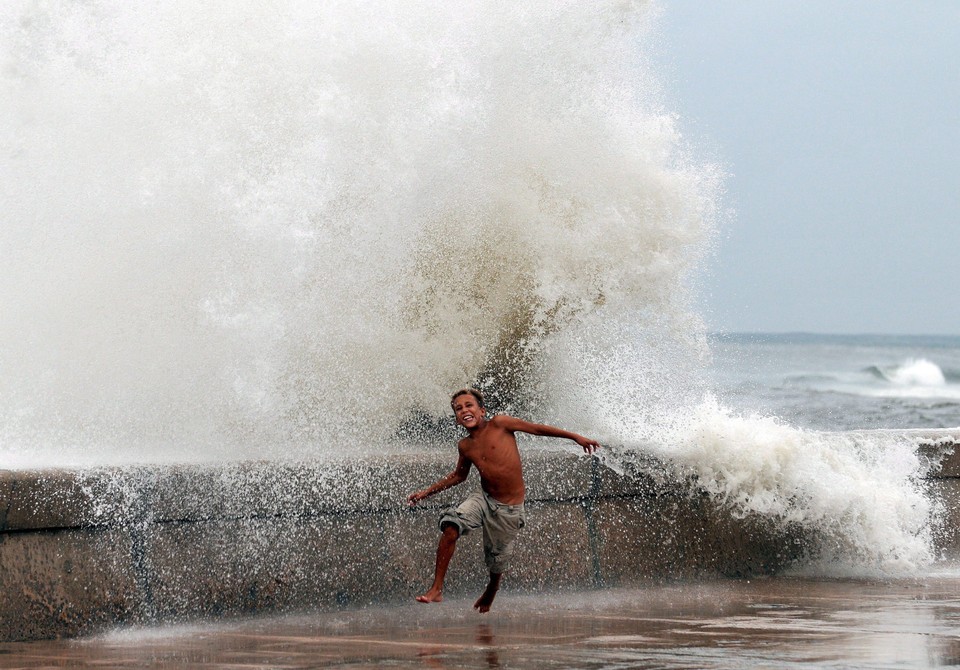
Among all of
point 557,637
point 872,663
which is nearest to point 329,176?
point 557,637

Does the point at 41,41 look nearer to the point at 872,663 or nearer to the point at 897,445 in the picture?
the point at 897,445

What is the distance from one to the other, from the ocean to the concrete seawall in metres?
1.50

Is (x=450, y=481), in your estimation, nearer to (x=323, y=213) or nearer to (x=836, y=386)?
(x=323, y=213)

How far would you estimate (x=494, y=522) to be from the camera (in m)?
5.38

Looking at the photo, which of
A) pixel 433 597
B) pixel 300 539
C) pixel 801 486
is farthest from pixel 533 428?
pixel 801 486

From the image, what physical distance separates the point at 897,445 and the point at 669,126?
2.49 meters

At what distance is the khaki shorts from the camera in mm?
5340

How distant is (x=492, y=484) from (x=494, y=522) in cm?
16

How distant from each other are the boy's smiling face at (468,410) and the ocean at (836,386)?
2736 mm

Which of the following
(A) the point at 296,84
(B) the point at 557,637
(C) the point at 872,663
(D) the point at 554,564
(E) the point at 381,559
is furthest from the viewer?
(A) the point at 296,84

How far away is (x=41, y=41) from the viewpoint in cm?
826

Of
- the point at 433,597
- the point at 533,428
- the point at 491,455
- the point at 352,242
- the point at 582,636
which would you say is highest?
the point at 352,242

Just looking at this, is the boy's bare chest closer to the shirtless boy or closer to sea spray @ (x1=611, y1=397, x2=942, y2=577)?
the shirtless boy

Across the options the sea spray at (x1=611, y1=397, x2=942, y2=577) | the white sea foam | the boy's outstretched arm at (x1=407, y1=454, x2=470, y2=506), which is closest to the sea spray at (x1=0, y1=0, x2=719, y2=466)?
the white sea foam
